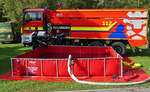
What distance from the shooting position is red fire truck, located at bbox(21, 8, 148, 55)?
12.6m

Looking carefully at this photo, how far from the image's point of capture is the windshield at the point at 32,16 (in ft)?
45.3

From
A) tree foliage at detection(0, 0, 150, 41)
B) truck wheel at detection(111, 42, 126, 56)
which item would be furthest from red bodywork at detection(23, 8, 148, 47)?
tree foliage at detection(0, 0, 150, 41)

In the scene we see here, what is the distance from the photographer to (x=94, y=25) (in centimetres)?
1309

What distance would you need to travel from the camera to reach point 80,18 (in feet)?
43.6

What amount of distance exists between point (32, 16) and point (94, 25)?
5.08 m

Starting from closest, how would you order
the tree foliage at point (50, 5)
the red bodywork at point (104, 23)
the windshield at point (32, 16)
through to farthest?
1. the red bodywork at point (104, 23)
2. the windshield at point (32, 16)
3. the tree foliage at point (50, 5)

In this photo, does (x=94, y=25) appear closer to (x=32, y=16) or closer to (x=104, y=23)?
(x=104, y=23)

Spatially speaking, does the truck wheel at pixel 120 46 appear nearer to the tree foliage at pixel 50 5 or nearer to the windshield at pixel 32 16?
the windshield at pixel 32 16

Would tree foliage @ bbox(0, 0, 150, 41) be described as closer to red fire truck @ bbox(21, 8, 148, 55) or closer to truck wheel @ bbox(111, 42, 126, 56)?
red fire truck @ bbox(21, 8, 148, 55)

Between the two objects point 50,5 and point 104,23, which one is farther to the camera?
point 50,5

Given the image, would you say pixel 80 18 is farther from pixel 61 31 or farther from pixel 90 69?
pixel 90 69

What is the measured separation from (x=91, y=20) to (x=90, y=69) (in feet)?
19.2

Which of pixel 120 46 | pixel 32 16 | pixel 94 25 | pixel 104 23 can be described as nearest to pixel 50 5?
pixel 32 16

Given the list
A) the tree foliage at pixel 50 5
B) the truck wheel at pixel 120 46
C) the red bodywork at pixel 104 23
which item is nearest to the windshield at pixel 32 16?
the red bodywork at pixel 104 23
